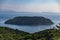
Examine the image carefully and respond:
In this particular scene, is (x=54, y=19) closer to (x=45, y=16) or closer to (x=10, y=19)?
(x=45, y=16)

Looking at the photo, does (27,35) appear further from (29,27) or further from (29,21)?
(29,21)

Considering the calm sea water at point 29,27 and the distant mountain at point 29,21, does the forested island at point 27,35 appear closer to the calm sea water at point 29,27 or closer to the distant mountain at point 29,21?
the calm sea water at point 29,27

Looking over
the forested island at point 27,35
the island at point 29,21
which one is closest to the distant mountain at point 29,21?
the island at point 29,21

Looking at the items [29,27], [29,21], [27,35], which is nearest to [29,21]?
[29,21]

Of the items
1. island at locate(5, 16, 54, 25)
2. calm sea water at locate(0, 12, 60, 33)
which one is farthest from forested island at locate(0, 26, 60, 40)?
island at locate(5, 16, 54, 25)

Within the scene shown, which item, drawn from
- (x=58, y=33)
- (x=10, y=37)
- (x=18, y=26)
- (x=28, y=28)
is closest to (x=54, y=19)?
(x=58, y=33)
